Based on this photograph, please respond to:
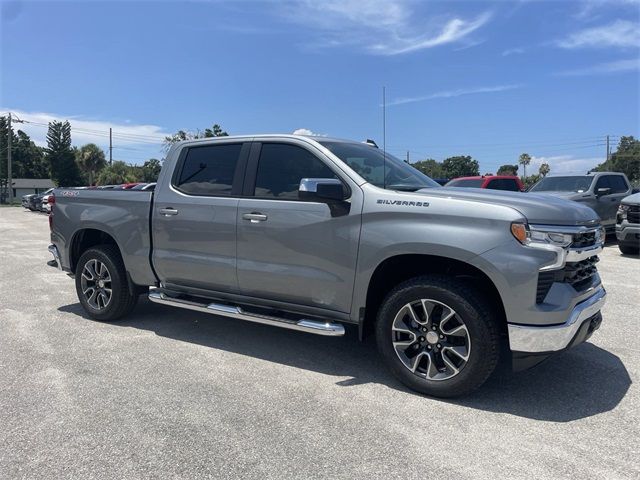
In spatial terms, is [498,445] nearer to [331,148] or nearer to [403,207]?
[403,207]

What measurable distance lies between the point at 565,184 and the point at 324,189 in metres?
11.5

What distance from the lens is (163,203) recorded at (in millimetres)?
5238

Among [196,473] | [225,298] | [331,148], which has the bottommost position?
[196,473]

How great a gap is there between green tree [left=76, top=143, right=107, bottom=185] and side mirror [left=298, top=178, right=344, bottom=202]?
2839 inches

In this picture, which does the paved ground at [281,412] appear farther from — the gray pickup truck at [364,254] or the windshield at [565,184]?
the windshield at [565,184]

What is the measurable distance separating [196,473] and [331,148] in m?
2.80

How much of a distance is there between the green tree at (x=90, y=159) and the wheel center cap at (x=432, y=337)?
7283cm

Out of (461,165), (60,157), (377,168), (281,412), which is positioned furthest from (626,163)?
(281,412)

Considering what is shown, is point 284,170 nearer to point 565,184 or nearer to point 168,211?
point 168,211

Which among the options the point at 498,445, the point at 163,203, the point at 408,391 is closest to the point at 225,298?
the point at 163,203

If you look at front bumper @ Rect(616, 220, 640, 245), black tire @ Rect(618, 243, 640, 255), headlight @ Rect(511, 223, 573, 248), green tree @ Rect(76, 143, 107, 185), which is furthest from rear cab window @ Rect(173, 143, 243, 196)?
green tree @ Rect(76, 143, 107, 185)

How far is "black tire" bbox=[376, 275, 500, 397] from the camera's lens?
11.7 feet

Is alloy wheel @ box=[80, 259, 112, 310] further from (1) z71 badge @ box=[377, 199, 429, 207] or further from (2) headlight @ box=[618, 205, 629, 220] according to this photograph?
(2) headlight @ box=[618, 205, 629, 220]

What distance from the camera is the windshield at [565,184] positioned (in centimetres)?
1309
